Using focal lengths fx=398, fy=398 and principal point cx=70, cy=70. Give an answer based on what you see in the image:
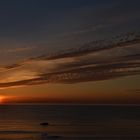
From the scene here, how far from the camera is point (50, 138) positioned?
60375mm

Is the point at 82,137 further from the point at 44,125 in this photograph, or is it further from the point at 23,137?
the point at 44,125

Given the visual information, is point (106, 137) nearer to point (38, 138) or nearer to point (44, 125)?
point (38, 138)

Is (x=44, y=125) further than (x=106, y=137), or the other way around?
(x=44, y=125)

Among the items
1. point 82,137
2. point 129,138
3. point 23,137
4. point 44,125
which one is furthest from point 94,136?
point 44,125

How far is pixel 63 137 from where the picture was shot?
61.6 m

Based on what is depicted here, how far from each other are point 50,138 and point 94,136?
24.7 ft

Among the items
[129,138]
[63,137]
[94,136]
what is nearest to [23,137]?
[63,137]

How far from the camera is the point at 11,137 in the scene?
202ft

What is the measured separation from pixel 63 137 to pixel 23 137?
6.17 m

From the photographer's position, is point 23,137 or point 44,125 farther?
point 44,125

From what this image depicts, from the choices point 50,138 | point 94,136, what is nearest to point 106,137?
point 94,136

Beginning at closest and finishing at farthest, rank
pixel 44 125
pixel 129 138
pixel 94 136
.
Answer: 1. pixel 129 138
2. pixel 94 136
3. pixel 44 125

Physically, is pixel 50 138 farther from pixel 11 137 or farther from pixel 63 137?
pixel 11 137

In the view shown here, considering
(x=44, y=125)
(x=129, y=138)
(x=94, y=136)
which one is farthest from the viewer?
(x=44, y=125)
